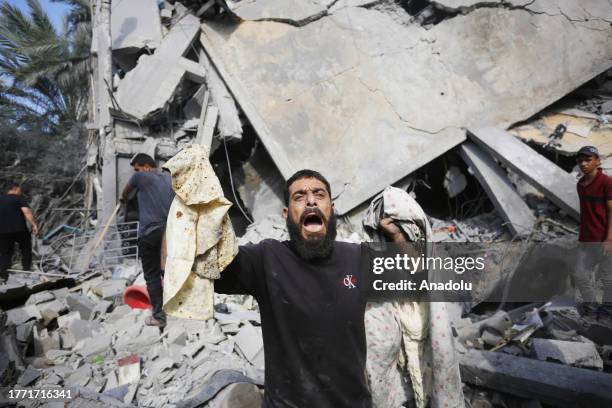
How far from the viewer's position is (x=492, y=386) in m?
2.52

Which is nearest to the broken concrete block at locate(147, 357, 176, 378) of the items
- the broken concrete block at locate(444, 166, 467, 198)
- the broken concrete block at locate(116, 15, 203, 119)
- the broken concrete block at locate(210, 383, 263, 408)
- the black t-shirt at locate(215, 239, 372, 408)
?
the broken concrete block at locate(210, 383, 263, 408)

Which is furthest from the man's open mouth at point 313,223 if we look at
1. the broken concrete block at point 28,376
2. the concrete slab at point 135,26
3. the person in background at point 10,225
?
the concrete slab at point 135,26

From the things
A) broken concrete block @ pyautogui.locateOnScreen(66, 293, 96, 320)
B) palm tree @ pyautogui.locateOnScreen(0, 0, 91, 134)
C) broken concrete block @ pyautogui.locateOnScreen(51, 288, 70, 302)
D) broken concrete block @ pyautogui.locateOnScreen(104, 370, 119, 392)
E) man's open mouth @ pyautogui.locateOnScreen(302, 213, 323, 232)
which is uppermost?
palm tree @ pyautogui.locateOnScreen(0, 0, 91, 134)

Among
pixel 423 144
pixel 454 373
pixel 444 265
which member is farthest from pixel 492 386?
pixel 423 144

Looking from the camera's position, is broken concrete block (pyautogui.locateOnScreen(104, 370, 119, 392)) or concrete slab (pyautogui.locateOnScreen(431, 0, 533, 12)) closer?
broken concrete block (pyautogui.locateOnScreen(104, 370, 119, 392))

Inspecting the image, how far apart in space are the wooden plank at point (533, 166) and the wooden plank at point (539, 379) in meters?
2.65

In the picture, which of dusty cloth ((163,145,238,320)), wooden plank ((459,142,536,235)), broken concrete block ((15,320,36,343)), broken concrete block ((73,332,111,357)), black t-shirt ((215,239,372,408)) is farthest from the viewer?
wooden plank ((459,142,536,235))

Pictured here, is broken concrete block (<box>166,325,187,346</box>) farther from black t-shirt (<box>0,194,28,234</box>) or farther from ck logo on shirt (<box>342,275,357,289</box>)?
black t-shirt (<box>0,194,28,234</box>)

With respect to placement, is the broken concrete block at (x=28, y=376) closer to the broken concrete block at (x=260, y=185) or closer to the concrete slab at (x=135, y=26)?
the broken concrete block at (x=260, y=185)

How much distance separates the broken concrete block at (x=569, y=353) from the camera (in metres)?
2.59

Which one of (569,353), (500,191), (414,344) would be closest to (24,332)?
(414,344)

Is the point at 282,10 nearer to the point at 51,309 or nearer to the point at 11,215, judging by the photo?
the point at 11,215

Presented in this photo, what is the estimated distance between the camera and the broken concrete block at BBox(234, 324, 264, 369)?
3137mm

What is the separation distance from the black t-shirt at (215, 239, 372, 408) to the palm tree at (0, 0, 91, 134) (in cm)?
1298
